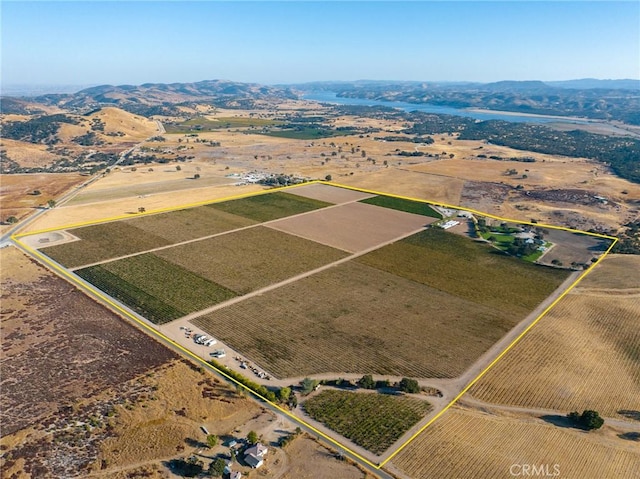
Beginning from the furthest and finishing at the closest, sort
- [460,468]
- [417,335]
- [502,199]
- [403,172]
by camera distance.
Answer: [403,172]
[502,199]
[417,335]
[460,468]

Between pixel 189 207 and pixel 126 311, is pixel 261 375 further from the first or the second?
pixel 189 207

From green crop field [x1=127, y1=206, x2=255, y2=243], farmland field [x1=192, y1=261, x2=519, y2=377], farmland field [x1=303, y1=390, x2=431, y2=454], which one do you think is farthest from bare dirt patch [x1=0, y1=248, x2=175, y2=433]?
green crop field [x1=127, y1=206, x2=255, y2=243]

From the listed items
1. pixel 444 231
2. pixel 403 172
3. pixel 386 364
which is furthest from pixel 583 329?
pixel 403 172

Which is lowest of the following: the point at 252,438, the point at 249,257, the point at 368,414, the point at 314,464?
the point at 314,464

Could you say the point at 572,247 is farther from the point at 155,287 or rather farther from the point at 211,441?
the point at 211,441

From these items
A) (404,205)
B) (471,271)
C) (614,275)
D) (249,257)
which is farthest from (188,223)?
(614,275)

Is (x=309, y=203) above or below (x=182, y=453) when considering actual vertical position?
above
